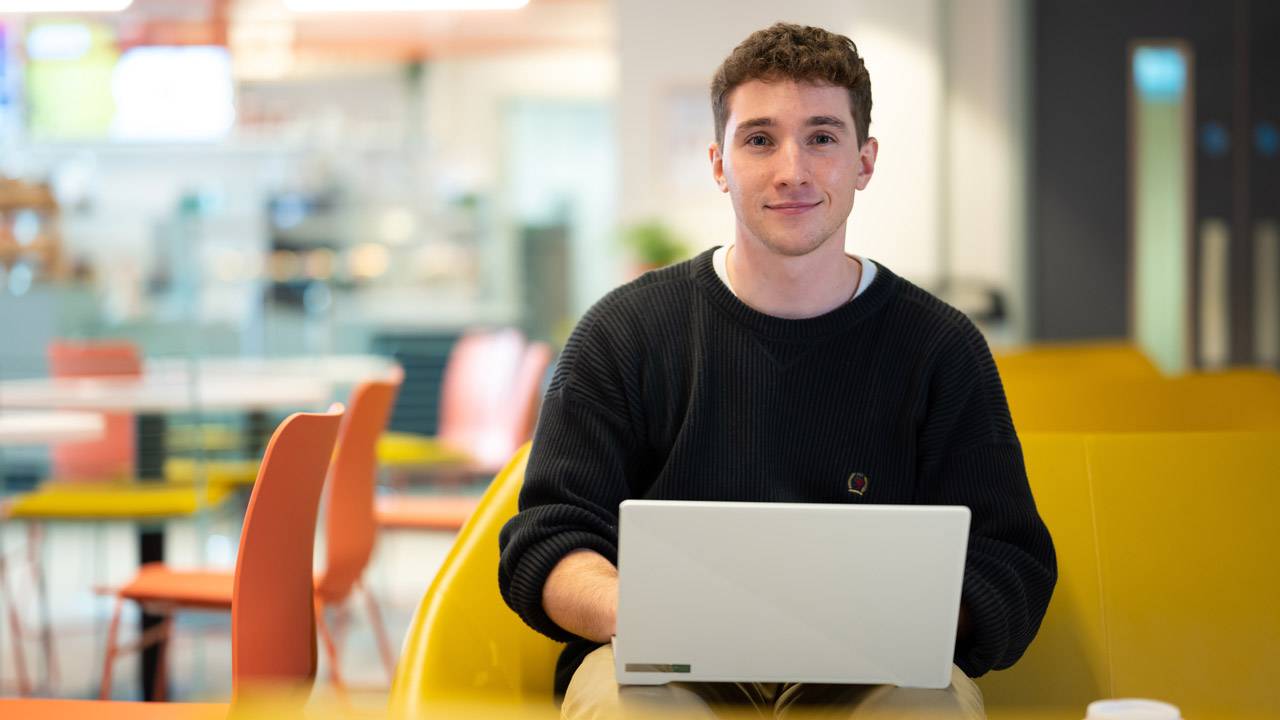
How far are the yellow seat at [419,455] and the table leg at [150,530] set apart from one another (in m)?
0.81

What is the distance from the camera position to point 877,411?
1682 mm

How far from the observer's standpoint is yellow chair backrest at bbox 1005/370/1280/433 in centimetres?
262

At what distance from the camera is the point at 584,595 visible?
4.94 ft

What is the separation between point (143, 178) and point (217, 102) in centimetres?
143

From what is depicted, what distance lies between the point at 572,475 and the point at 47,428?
196cm

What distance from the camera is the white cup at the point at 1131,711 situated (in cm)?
96

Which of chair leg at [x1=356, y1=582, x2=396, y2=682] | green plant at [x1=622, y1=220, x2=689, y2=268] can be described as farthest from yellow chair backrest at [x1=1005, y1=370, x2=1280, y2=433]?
green plant at [x1=622, y1=220, x2=689, y2=268]

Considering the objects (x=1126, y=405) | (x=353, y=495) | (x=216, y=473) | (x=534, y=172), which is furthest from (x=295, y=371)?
(x=534, y=172)

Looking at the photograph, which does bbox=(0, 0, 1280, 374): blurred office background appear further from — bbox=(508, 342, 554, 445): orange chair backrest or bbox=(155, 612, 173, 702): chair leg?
bbox=(508, 342, 554, 445): orange chair backrest

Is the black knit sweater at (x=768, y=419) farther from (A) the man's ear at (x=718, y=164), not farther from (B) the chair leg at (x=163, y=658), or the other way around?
(B) the chair leg at (x=163, y=658)

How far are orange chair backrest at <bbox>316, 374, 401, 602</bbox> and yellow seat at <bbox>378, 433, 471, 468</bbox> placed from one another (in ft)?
6.21

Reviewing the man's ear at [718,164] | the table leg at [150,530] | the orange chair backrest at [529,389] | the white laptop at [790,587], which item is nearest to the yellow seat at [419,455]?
the orange chair backrest at [529,389]

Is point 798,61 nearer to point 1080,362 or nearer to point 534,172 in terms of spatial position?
point 1080,362

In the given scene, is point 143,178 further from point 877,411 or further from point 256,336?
point 877,411
